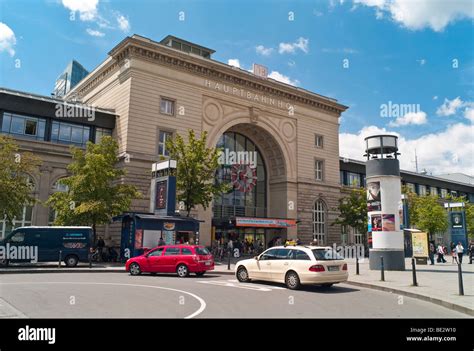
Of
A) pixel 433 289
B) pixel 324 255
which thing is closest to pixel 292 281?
pixel 324 255

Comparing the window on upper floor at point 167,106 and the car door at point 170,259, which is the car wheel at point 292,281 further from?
the window on upper floor at point 167,106

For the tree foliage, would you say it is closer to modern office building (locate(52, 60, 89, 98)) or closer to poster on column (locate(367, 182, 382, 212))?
poster on column (locate(367, 182, 382, 212))

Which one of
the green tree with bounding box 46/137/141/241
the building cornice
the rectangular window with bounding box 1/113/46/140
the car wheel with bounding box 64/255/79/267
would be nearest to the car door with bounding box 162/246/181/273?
the car wheel with bounding box 64/255/79/267

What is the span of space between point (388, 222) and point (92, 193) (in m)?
17.6

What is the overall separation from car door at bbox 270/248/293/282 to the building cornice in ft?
78.2

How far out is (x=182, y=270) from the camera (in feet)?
58.1

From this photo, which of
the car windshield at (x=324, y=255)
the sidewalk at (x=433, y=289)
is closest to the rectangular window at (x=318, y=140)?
the sidewalk at (x=433, y=289)

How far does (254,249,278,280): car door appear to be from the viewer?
14719 millimetres

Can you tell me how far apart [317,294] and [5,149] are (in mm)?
18414

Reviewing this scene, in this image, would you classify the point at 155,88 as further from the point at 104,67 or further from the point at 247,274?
the point at 247,274

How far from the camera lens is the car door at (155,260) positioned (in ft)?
59.6
